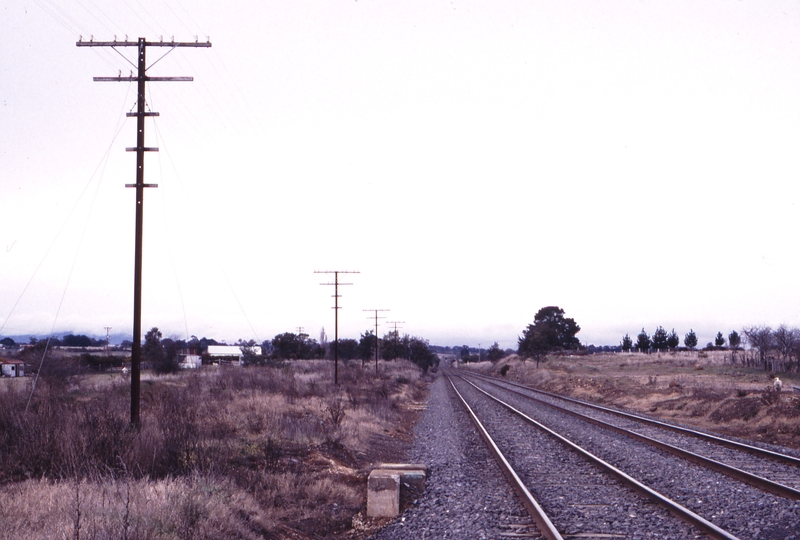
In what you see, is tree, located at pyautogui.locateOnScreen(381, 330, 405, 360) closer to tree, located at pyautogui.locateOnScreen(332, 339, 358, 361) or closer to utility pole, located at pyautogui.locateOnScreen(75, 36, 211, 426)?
tree, located at pyautogui.locateOnScreen(332, 339, 358, 361)

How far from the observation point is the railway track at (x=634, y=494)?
756 cm

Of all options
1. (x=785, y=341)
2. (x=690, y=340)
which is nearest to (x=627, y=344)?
(x=690, y=340)

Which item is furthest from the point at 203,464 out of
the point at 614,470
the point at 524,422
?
the point at 524,422

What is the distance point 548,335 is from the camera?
4023 inches

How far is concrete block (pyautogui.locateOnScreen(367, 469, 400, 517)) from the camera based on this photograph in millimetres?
9016

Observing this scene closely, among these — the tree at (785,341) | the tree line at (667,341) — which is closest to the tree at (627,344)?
the tree line at (667,341)

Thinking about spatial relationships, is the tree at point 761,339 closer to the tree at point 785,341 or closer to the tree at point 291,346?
the tree at point 785,341

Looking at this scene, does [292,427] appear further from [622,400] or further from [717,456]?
[622,400]

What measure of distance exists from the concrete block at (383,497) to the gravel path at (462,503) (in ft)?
0.74

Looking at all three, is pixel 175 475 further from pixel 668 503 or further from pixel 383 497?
pixel 668 503

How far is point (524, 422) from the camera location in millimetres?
20625

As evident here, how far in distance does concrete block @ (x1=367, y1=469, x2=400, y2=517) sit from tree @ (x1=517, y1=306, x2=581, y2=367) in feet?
233

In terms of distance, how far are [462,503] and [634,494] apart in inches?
107

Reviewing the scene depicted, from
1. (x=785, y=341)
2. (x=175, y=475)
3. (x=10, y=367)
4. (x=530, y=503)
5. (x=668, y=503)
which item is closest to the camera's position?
(x=668, y=503)
